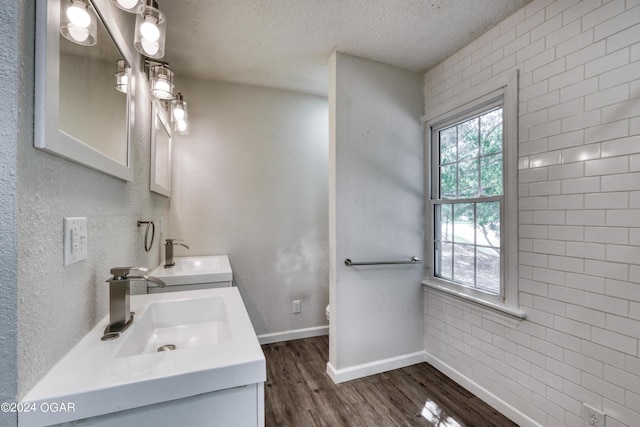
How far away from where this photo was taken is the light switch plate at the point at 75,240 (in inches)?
29.6

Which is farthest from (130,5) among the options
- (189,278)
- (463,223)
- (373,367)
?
(373,367)

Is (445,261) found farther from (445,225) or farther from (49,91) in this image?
(49,91)

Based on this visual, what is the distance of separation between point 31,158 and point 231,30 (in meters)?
1.71

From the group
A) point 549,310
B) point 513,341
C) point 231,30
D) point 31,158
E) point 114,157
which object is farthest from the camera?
point 231,30

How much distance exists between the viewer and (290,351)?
251 cm

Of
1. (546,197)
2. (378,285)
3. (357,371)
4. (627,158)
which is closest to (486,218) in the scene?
(546,197)

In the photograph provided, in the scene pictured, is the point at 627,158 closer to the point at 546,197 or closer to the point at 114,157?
the point at 546,197

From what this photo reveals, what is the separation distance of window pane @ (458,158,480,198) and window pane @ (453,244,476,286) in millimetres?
408

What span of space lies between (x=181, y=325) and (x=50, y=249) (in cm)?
68

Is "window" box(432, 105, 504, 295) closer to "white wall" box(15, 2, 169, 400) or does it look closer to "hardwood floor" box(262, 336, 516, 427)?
"hardwood floor" box(262, 336, 516, 427)

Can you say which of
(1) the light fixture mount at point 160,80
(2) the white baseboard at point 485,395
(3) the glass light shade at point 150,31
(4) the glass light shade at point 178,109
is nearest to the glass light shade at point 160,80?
(1) the light fixture mount at point 160,80

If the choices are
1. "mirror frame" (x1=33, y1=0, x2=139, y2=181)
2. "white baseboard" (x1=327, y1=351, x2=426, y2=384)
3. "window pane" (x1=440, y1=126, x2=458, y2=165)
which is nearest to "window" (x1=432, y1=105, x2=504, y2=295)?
"window pane" (x1=440, y1=126, x2=458, y2=165)

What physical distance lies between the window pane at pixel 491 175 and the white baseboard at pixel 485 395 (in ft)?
4.42

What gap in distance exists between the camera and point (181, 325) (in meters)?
1.23
